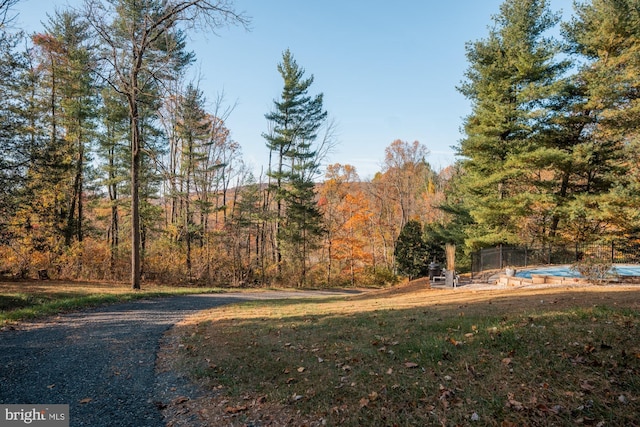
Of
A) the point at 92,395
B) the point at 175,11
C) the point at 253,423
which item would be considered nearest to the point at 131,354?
the point at 92,395

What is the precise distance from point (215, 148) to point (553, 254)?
24830mm

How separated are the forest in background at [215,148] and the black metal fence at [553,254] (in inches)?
20.6

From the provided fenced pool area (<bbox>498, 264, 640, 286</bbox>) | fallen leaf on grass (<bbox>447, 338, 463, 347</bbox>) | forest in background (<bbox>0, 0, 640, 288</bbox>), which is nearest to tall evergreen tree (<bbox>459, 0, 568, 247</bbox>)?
forest in background (<bbox>0, 0, 640, 288</bbox>)

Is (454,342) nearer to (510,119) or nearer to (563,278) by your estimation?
(563,278)

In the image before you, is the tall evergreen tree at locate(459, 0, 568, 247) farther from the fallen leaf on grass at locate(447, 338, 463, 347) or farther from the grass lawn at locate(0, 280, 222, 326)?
the grass lawn at locate(0, 280, 222, 326)

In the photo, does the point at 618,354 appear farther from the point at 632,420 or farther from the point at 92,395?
the point at 92,395

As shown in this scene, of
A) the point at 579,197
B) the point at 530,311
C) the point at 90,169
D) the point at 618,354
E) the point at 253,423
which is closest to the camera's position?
the point at 253,423

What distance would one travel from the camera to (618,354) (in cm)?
374

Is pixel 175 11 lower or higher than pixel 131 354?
higher

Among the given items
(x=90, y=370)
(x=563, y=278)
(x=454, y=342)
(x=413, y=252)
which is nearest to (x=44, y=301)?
(x=90, y=370)

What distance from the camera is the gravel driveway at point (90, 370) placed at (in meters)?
3.74

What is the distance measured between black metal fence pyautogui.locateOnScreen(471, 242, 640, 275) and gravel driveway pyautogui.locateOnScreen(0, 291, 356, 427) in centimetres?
1638

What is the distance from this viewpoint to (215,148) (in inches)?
1029

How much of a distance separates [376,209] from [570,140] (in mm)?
20774
